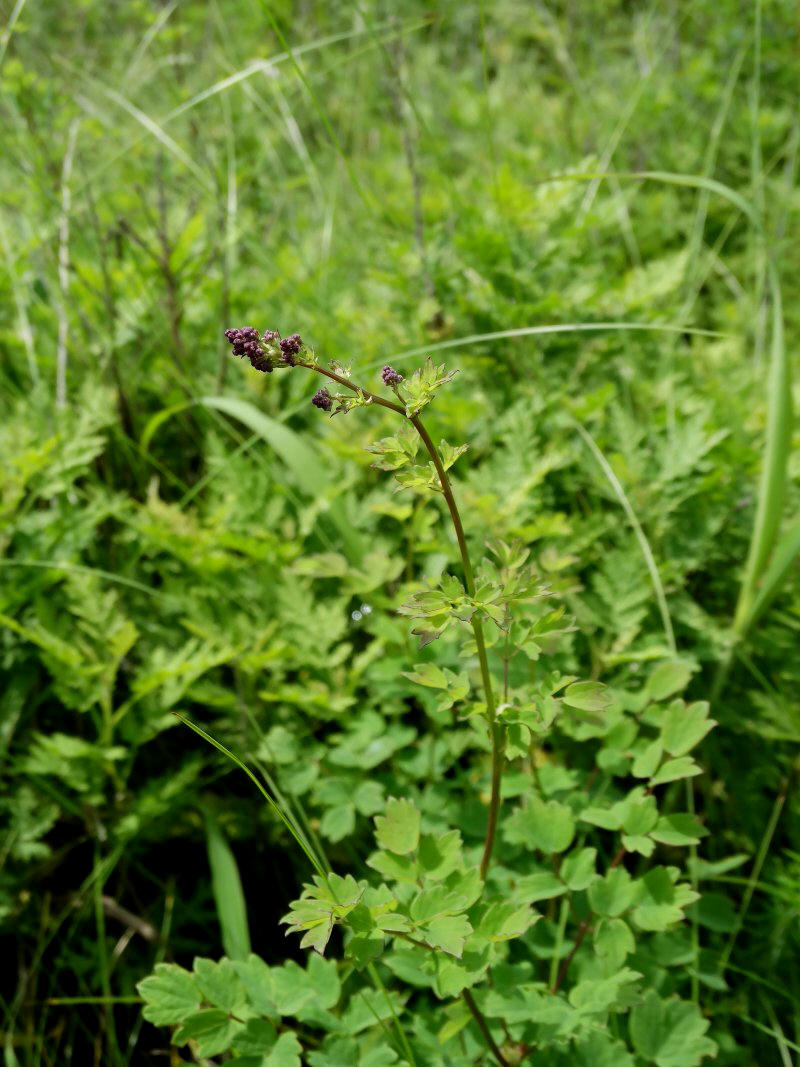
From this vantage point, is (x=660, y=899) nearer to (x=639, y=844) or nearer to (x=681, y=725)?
(x=639, y=844)

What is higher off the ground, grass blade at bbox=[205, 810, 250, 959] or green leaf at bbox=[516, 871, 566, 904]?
green leaf at bbox=[516, 871, 566, 904]

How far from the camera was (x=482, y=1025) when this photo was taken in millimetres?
951

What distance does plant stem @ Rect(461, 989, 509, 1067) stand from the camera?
3.08 ft

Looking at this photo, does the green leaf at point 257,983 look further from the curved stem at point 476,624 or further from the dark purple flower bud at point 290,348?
the dark purple flower bud at point 290,348

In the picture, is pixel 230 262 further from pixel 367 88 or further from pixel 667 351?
pixel 367 88

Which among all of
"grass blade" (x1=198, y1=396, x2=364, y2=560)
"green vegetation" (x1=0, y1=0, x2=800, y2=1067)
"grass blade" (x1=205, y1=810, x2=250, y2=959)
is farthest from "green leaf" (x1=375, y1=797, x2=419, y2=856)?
"grass blade" (x1=198, y1=396, x2=364, y2=560)

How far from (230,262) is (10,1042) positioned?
1.71 meters

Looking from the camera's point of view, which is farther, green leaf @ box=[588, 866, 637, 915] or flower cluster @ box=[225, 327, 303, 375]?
green leaf @ box=[588, 866, 637, 915]

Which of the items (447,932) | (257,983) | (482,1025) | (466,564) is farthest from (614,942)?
(466,564)

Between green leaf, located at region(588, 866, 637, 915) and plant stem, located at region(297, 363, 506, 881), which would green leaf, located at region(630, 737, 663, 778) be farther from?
plant stem, located at region(297, 363, 506, 881)

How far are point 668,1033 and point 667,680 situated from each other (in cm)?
41

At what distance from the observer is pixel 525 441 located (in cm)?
156

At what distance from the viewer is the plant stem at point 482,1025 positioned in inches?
37.0

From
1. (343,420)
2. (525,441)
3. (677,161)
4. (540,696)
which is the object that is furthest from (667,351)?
(677,161)
